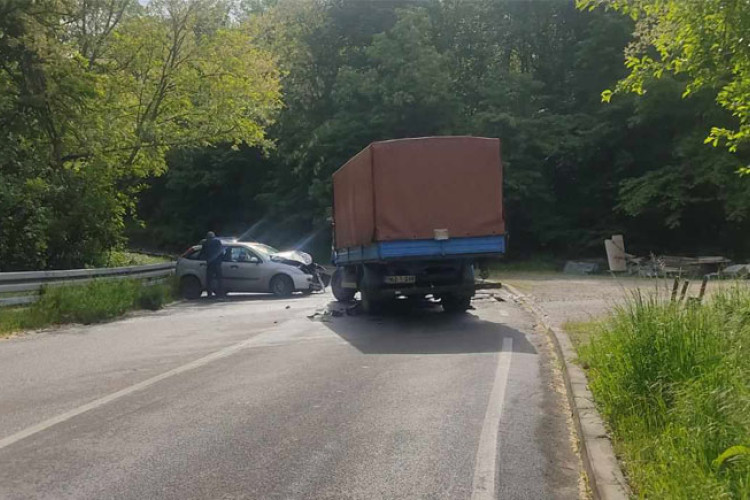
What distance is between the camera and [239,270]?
22.0 m

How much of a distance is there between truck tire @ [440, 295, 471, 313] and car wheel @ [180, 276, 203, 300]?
29.2 ft

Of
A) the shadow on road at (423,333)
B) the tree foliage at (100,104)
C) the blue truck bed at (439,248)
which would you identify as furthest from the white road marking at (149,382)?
the tree foliage at (100,104)

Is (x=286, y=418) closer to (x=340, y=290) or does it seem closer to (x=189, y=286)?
(x=340, y=290)

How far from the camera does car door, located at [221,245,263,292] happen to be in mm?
21906

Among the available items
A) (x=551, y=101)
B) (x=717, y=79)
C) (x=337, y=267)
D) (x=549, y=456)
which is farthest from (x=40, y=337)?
(x=551, y=101)

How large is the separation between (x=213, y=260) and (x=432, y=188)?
30.0ft

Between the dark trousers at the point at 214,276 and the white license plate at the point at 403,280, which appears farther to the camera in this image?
the dark trousers at the point at 214,276

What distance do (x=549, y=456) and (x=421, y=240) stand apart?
840cm

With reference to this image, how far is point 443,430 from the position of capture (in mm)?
6480

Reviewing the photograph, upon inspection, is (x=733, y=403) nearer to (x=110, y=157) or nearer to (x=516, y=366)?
(x=516, y=366)

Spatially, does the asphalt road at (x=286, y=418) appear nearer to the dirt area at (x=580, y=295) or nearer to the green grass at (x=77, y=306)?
the dirt area at (x=580, y=295)

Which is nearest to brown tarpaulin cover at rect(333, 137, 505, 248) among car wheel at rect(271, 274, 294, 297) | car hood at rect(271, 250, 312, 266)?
car wheel at rect(271, 274, 294, 297)

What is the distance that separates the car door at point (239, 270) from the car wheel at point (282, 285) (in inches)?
17.8

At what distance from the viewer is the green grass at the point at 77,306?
1423 cm
